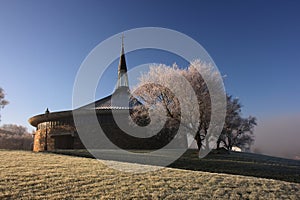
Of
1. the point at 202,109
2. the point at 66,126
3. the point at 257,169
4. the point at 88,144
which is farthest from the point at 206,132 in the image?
the point at 66,126

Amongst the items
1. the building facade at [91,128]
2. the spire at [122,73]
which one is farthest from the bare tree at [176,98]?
the spire at [122,73]

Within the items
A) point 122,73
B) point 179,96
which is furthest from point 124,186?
point 122,73

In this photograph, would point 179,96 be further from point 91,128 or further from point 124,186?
point 124,186

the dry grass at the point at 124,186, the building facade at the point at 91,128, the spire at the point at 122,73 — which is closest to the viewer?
the dry grass at the point at 124,186

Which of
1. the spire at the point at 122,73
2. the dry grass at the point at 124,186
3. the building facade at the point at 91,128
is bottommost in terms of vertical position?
the dry grass at the point at 124,186

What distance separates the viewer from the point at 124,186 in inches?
325

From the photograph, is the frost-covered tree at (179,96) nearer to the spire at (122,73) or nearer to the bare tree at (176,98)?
the bare tree at (176,98)

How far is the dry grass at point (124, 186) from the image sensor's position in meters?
7.24

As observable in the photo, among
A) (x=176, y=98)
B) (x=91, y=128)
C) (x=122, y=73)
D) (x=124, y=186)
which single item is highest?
(x=122, y=73)

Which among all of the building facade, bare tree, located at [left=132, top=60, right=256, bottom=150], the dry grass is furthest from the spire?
the dry grass

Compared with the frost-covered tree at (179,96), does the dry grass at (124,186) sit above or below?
below

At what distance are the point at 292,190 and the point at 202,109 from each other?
11084 mm

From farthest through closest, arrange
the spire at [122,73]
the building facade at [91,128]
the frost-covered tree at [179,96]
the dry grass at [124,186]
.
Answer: the spire at [122,73]
the building facade at [91,128]
the frost-covered tree at [179,96]
the dry grass at [124,186]

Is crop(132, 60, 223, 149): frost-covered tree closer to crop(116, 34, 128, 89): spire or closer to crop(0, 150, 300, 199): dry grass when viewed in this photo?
crop(0, 150, 300, 199): dry grass
